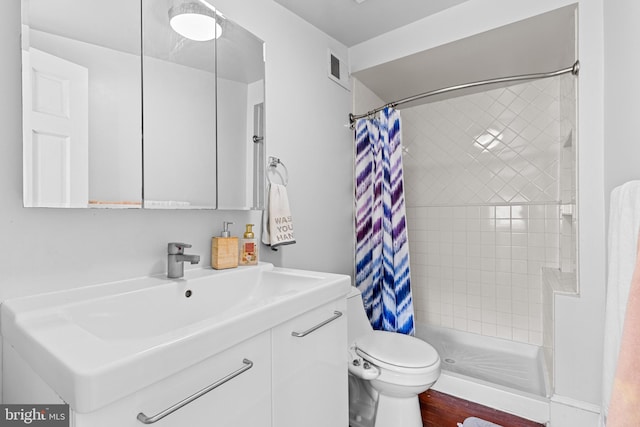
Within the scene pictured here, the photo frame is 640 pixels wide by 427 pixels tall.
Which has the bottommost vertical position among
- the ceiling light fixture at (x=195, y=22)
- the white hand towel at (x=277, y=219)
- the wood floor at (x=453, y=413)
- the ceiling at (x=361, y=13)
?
the wood floor at (x=453, y=413)

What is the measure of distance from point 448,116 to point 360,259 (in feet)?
4.86

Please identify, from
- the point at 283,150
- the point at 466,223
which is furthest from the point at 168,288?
the point at 466,223

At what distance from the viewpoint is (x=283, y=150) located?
169 cm

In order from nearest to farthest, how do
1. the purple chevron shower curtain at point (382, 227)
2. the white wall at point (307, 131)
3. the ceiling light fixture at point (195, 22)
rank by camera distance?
the ceiling light fixture at point (195, 22) < the white wall at point (307, 131) < the purple chevron shower curtain at point (382, 227)

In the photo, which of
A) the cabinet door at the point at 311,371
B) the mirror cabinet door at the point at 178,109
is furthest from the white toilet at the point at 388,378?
the mirror cabinet door at the point at 178,109

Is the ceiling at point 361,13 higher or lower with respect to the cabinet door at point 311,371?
higher

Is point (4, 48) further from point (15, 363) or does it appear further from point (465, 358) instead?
point (465, 358)

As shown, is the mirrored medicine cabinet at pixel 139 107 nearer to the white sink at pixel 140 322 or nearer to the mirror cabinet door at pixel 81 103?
the mirror cabinet door at pixel 81 103

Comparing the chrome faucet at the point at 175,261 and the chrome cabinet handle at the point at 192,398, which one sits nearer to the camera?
the chrome cabinet handle at the point at 192,398

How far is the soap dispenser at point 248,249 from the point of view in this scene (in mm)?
1411

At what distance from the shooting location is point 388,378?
145cm

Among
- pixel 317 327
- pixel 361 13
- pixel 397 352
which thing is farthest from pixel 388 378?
pixel 361 13
